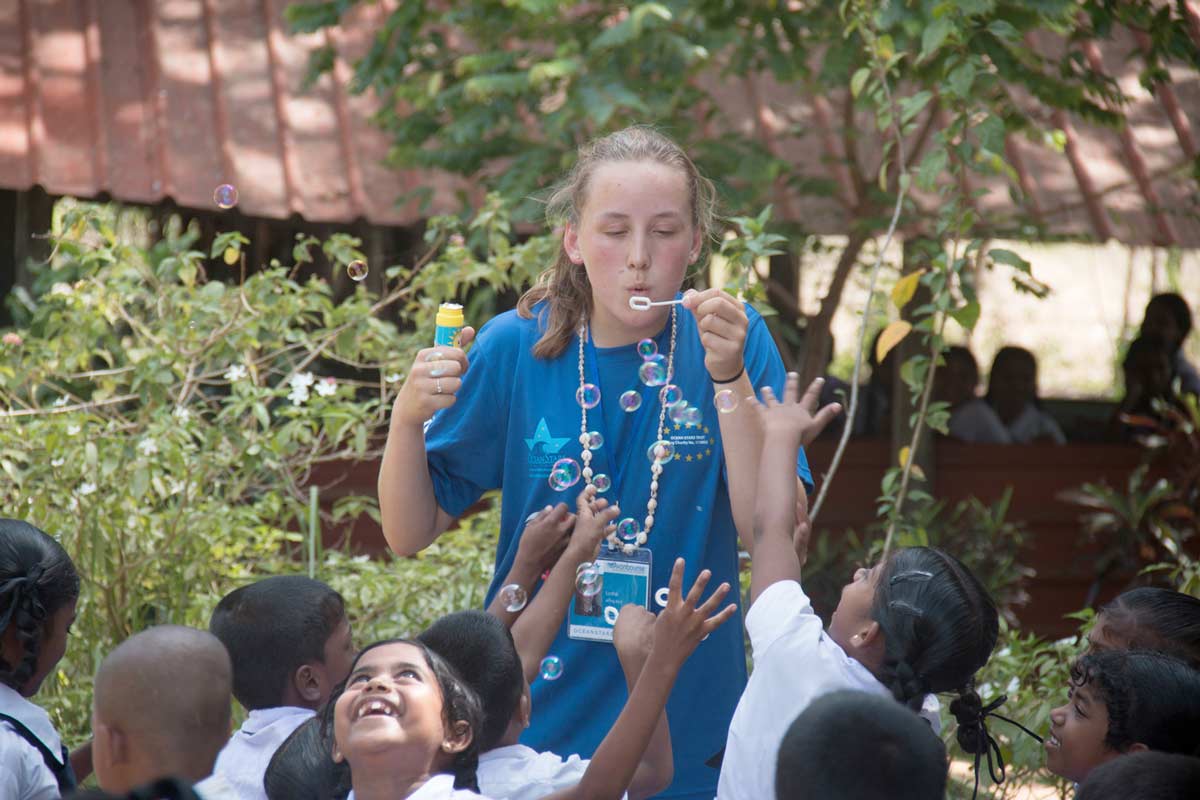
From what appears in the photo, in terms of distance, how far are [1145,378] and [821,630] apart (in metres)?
5.73

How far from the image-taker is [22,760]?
242 centimetres

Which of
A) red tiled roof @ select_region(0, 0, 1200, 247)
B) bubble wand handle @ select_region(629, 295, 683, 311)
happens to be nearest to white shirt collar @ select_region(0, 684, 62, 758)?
bubble wand handle @ select_region(629, 295, 683, 311)

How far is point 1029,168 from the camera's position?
6.98 m

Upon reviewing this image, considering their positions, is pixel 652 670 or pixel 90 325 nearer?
pixel 652 670

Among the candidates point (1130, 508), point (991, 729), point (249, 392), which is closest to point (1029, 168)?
point (1130, 508)

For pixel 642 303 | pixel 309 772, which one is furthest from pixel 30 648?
pixel 642 303

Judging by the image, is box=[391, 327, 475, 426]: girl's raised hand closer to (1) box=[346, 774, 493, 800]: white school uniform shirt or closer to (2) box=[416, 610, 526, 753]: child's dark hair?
(2) box=[416, 610, 526, 753]: child's dark hair

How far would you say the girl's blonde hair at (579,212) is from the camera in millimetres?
2693

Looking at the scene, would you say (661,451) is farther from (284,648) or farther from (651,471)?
(284,648)

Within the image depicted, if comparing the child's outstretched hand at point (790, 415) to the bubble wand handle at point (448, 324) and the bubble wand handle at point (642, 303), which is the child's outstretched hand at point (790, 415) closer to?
the bubble wand handle at point (642, 303)

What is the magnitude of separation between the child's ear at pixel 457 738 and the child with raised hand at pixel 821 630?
452 millimetres

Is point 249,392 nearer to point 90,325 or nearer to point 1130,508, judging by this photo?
point 90,325

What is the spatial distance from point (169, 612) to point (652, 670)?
2321 mm

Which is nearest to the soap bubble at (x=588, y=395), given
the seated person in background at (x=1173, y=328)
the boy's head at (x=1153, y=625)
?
the boy's head at (x=1153, y=625)
